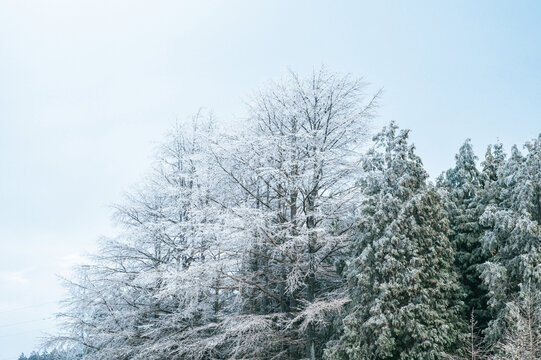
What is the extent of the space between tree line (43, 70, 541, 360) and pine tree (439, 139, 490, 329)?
2.2 inches

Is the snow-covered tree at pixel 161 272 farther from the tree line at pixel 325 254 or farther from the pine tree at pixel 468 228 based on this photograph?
the pine tree at pixel 468 228

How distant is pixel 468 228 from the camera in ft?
42.7

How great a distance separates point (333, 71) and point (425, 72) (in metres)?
26.0

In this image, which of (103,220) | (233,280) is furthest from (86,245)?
(233,280)

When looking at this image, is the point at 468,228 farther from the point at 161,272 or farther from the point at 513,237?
the point at 161,272

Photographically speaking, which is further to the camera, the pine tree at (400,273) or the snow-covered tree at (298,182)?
the snow-covered tree at (298,182)

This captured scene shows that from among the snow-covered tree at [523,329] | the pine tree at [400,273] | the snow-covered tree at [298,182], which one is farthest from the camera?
the snow-covered tree at [298,182]

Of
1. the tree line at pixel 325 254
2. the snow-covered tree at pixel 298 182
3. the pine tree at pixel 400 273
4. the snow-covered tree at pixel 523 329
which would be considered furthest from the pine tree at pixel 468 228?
the snow-covered tree at pixel 298 182

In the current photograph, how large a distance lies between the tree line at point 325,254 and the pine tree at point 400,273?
0.04 meters

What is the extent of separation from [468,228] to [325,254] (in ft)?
14.7

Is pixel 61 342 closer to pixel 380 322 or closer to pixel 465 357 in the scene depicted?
pixel 380 322

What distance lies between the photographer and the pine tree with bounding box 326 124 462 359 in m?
10.1

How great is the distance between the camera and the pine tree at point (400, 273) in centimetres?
1005

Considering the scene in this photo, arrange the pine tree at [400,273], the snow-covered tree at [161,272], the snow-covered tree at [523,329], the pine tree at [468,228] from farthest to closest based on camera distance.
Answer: the snow-covered tree at [161,272] < the pine tree at [468,228] < the pine tree at [400,273] < the snow-covered tree at [523,329]
